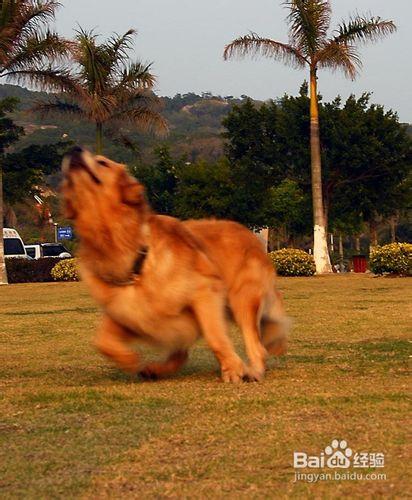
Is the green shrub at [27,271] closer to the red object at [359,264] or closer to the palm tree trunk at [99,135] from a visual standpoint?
the palm tree trunk at [99,135]

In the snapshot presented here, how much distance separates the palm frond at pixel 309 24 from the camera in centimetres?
2889

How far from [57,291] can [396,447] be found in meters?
19.7

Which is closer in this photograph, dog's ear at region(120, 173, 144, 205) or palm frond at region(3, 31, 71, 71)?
dog's ear at region(120, 173, 144, 205)

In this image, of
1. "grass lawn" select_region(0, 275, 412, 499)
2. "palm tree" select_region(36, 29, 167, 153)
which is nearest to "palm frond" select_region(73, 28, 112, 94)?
"palm tree" select_region(36, 29, 167, 153)

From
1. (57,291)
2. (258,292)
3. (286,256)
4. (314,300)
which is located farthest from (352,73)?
(258,292)

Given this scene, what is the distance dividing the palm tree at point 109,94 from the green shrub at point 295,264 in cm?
593

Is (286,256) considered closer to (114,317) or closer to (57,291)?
(57,291)

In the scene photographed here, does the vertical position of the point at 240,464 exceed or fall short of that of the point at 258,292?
it falls short

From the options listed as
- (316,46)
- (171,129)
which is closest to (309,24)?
(316,46)

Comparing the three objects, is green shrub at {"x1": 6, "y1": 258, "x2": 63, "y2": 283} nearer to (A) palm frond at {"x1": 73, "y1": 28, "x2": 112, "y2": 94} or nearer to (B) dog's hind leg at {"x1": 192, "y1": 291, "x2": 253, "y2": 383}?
(A) palm frond at {"x1": 73, "y1": 28, "x2": 112, "y2": 94}

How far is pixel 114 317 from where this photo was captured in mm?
5957

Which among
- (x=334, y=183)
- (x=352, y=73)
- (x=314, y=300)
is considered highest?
(x=352, y=73)

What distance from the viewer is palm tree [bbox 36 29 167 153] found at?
2925 cm

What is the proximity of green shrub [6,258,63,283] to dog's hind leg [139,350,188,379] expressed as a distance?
25.6 metres
